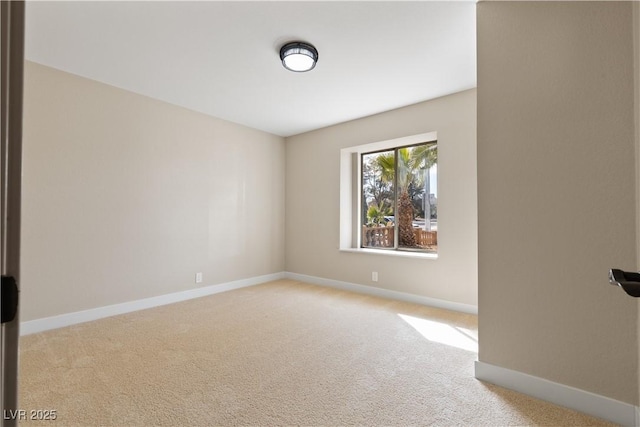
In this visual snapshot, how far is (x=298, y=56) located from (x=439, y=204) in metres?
2.35

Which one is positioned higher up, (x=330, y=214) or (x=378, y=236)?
(x=330, y=214)

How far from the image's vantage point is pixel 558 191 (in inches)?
70.6

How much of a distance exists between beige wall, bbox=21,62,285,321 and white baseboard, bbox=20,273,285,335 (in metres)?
0.07

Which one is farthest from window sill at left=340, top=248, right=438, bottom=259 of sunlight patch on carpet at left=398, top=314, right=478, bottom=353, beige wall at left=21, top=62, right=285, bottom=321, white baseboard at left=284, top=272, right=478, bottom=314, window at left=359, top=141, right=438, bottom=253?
beige wall at left=21, top=62, right=285, bottom=321

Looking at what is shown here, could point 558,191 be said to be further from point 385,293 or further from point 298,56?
point 385,293

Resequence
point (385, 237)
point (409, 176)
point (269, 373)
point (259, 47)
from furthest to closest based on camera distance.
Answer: point (385, 237)
point (409, 176)
point (259, 47)
point (269, 373)

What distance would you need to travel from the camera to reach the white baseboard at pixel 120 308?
111 inches

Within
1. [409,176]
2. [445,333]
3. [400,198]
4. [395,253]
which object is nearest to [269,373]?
[445,333]

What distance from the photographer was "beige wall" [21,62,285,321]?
2.87 m

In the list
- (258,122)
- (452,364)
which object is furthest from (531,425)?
(258,122)

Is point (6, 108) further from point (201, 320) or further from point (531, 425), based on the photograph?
point (201, 320)

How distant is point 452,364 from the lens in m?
2.24

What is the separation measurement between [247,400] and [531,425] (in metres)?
1.60

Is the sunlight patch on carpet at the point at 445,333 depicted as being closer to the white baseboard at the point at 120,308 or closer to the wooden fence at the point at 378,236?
the wooden fence at the point at 378,236
